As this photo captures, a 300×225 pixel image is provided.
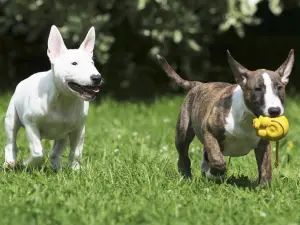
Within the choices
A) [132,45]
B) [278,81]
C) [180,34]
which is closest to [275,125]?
[278,81]

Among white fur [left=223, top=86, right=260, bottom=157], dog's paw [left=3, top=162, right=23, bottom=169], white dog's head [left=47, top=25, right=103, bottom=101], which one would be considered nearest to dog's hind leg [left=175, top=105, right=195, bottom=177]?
white fur [left=223, top=86, right=260, bottom=157]

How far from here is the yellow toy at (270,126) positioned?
20.2 feet

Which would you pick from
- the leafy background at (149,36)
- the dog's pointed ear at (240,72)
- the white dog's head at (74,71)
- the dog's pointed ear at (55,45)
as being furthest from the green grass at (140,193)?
the leafy background at (149,36)

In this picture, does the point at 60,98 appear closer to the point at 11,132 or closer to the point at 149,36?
the point at 11,132

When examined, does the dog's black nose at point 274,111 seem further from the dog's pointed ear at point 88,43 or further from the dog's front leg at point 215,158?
the dog's pointed ear at point 88,43

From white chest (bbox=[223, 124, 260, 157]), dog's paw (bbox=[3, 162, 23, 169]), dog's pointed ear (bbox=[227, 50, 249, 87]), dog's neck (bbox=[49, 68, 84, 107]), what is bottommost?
dog's paw (bbox=[3, 162, 23, 169])

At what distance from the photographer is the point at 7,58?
52.3 feet

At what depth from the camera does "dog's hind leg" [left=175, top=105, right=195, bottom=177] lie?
7.43 m

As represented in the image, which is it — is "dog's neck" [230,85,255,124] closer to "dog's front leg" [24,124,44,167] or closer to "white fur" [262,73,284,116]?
"white fur" [262,73,284,116]

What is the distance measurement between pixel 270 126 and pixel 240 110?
438 millimetres

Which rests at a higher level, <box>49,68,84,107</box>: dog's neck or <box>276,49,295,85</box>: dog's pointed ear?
<box>276,49,295,85</box>: dog's pointed ear

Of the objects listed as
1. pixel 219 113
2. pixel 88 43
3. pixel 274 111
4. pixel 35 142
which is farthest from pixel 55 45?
pixel 274 111

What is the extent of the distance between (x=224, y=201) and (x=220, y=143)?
0.76 meters

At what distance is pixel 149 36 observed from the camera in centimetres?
1384
